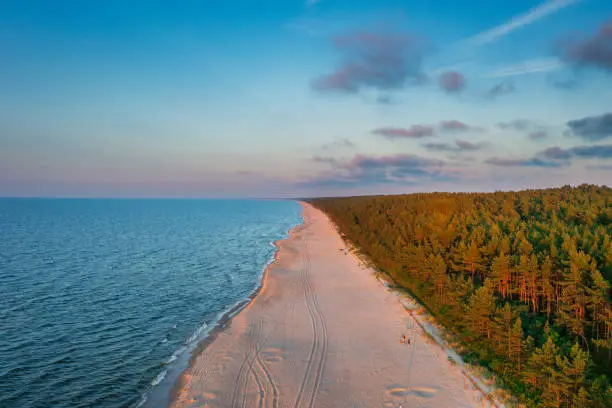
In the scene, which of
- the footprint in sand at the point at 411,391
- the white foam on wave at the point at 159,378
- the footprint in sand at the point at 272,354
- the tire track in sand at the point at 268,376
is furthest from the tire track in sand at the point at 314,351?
the white foam on wave at the point at 159,378

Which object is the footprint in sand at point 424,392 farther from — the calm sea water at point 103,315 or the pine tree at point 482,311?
the calm sea water at point 103,315

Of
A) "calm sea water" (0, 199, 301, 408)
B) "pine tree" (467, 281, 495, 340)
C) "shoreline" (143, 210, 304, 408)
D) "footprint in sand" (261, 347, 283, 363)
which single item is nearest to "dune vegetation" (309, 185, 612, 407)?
"pine tree" (467, 281, 495, 340)

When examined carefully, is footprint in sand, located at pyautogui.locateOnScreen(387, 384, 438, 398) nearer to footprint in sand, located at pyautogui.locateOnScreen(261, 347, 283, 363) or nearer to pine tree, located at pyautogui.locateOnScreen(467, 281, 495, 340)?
pine tree, located at pyautogui.locateOnScreen(467, 281, 495, 340)

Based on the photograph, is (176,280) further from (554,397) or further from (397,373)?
(554,397)

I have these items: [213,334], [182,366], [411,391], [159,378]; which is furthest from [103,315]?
[411,391]

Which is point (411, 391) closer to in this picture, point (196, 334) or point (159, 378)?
point (159, 378)

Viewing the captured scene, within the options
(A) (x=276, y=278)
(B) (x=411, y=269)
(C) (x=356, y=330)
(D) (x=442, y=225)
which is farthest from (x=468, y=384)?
(A) (x=276, y=278)
